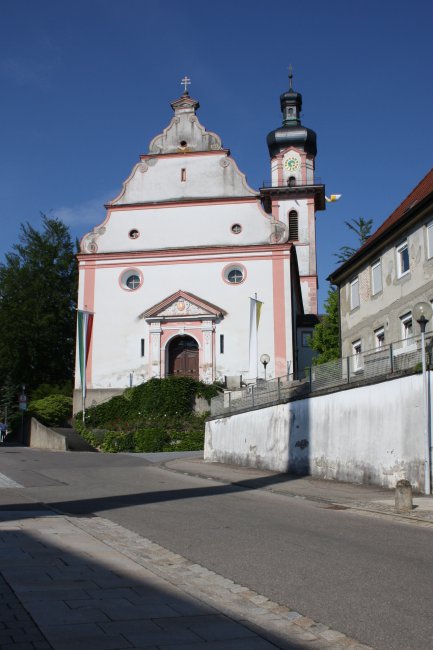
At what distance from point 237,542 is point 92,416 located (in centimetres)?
3009

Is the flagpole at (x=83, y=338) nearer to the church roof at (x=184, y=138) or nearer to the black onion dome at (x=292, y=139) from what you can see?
the church roof at (x=184, y=138)

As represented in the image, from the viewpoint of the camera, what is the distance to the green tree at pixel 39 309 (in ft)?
164

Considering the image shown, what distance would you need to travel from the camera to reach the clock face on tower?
61.4 meters

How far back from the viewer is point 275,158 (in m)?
62.3

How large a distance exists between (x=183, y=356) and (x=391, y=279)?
61.5 feet

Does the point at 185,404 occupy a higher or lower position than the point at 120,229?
lower

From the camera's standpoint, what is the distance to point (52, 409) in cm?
4056

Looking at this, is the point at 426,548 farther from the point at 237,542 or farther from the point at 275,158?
the point at 275,158

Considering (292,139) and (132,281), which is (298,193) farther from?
(132,281)

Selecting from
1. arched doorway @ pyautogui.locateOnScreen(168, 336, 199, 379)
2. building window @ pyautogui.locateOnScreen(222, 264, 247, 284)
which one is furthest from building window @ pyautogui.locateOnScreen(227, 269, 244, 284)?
arched doorway @ pyautogui.locateOnScreen(168, 336, 199, 379)

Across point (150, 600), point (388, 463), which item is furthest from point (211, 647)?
point (388, 463)

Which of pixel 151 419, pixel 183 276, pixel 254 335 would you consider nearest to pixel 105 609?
pixel 151 419

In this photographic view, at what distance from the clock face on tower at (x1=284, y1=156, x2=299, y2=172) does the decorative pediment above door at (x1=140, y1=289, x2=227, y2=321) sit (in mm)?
24315

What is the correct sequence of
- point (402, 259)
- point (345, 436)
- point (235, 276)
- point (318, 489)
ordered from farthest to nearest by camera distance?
point (235, 276) < point (402, 259) < point (345, 436) < point (318, 489)
